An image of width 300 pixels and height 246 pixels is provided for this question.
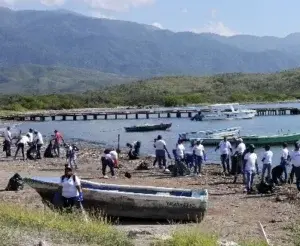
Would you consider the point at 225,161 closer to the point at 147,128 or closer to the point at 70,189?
the point at 70,189

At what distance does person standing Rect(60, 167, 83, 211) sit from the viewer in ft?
54.9

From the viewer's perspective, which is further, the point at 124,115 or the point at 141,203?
the point at 124,115

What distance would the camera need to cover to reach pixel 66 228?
14023mm

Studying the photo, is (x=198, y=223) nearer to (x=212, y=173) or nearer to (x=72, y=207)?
(x=72, y=207)

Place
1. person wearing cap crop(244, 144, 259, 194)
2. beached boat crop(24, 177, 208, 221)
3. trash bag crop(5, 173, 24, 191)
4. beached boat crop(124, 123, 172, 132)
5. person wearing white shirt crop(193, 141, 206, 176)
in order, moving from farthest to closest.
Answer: beached boat crop(124, 123, 172, 132), person wearing white shirt crop(193, 141, 206, 176), trash bag crop(5, 173, 24, 191), person wearing cap crop(244, 144, 259, 194), beached boat crop(24, 177, 208, 221)

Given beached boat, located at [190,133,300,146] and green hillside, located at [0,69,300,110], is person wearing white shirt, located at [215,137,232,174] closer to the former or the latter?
beached boat, located at [190,133,300,146]

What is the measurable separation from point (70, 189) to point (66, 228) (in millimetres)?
2924

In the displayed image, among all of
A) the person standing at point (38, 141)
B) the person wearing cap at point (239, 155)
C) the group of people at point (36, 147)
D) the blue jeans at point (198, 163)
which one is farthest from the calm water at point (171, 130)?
the person wearing cap at point (239, 155)

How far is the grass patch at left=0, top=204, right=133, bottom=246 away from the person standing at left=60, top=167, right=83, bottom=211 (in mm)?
1156

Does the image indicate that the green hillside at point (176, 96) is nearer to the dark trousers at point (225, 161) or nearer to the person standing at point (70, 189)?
the dark trousers at point (225, 161)

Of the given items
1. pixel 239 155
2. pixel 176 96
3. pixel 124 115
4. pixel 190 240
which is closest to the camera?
pixel 190 240

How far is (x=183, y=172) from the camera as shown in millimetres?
29141

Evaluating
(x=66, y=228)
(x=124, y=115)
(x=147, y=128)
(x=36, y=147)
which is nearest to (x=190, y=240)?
(x=66, y=228)

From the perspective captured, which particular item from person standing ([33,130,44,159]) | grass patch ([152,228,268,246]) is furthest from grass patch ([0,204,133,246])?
person standing ([33,130,44,159])
